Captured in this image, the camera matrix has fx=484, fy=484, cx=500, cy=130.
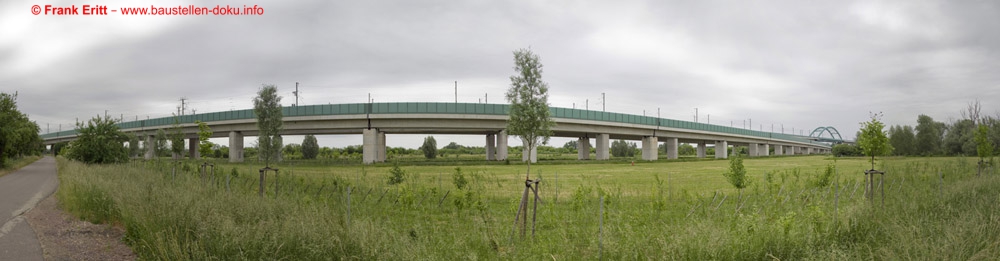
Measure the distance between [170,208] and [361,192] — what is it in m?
6.48

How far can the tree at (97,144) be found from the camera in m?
35.5

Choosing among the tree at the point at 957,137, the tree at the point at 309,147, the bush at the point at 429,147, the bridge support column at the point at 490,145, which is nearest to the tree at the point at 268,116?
the bridge support column at the point at 490,145

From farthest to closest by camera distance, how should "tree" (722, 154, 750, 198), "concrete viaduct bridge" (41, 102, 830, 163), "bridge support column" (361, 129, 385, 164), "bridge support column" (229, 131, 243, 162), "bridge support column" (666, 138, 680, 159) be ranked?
"bridge support column" (666, 138, 680, 159) → "bridge support column" (229, 131, 243, 162) → "concrete viaduct bridge" (41, 102, 830, 163) → "bridge support column" (361, 129, 385, 164) → "tree" (722, 154, 750, 198)

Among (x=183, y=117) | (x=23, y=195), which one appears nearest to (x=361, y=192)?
(x=23, y=195)

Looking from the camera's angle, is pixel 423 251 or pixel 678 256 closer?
pixel 678 256

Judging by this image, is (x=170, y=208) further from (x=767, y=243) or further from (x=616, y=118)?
(x=616, y=118)

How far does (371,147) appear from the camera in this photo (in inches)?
1858

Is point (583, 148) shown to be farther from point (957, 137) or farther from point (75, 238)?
point (75, 238)

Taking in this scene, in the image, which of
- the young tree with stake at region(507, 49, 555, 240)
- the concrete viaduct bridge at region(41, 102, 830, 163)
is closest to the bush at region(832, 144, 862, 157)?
the concrete viaduct bridge at region(41, 102, 830, 163)

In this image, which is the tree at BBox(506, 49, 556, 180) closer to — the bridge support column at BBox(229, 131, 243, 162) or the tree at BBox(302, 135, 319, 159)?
the bridge support column at BBox(229, 131, 243, 162)

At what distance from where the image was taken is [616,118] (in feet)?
191

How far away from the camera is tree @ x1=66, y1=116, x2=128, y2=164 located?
116ft

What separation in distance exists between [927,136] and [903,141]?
2.86 meters

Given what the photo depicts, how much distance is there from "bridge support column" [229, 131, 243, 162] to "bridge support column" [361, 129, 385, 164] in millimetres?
17590
